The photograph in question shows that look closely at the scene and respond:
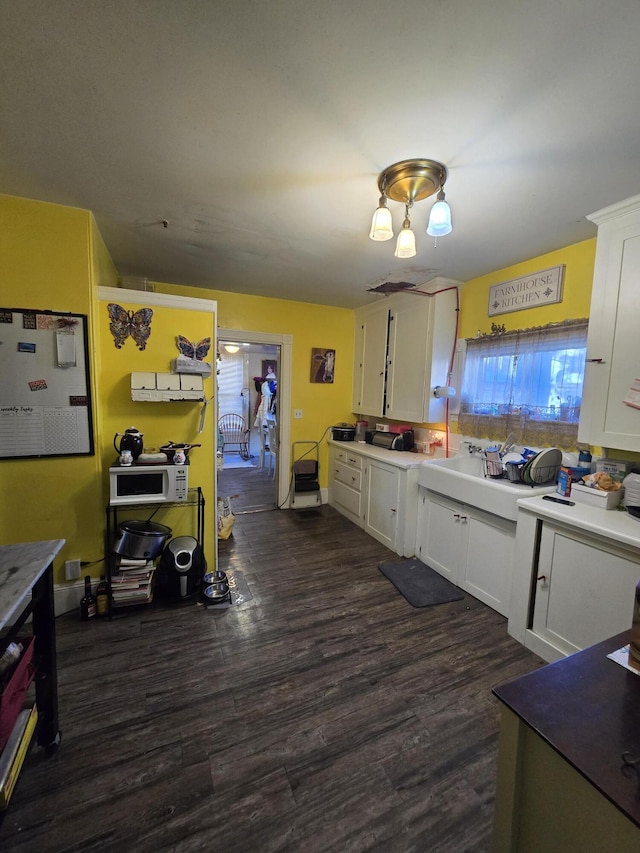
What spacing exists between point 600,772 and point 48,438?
8.89ft

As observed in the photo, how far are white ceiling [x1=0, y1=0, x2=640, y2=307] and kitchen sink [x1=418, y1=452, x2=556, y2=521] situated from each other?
166 cm

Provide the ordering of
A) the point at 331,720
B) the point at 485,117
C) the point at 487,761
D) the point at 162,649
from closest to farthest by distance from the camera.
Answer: the point at 485,117 < the point at 487,761 < the point at 331,720 < the point at 162,649

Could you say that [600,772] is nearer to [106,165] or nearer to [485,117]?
[485,117]

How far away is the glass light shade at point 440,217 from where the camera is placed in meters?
1.58

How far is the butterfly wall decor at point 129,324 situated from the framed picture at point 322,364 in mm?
2214

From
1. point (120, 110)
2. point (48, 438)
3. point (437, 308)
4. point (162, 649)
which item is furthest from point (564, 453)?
point (48, 438)

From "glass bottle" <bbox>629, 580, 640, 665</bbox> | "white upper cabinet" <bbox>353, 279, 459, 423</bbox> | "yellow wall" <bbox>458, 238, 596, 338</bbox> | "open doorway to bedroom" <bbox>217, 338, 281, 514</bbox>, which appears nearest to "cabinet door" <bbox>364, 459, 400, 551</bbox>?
"white upper cabinet" <bbox>353, 279, 459, 423</bbox>

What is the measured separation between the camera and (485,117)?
1.34 meters

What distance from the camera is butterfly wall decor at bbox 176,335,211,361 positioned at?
2553 mm

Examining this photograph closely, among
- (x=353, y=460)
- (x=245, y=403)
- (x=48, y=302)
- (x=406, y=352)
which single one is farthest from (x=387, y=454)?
(x=245, y=403)

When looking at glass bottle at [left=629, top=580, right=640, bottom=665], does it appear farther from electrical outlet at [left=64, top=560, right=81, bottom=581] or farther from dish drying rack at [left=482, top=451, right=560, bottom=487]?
electrical outlet at [left=64, top=560, right=81, bottom=581]

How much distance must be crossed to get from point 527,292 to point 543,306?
18 cm

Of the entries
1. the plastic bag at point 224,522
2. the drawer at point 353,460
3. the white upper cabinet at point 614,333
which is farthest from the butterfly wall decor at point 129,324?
the white upper cabinet at point 614,333

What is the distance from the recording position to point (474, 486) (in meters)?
2.49
